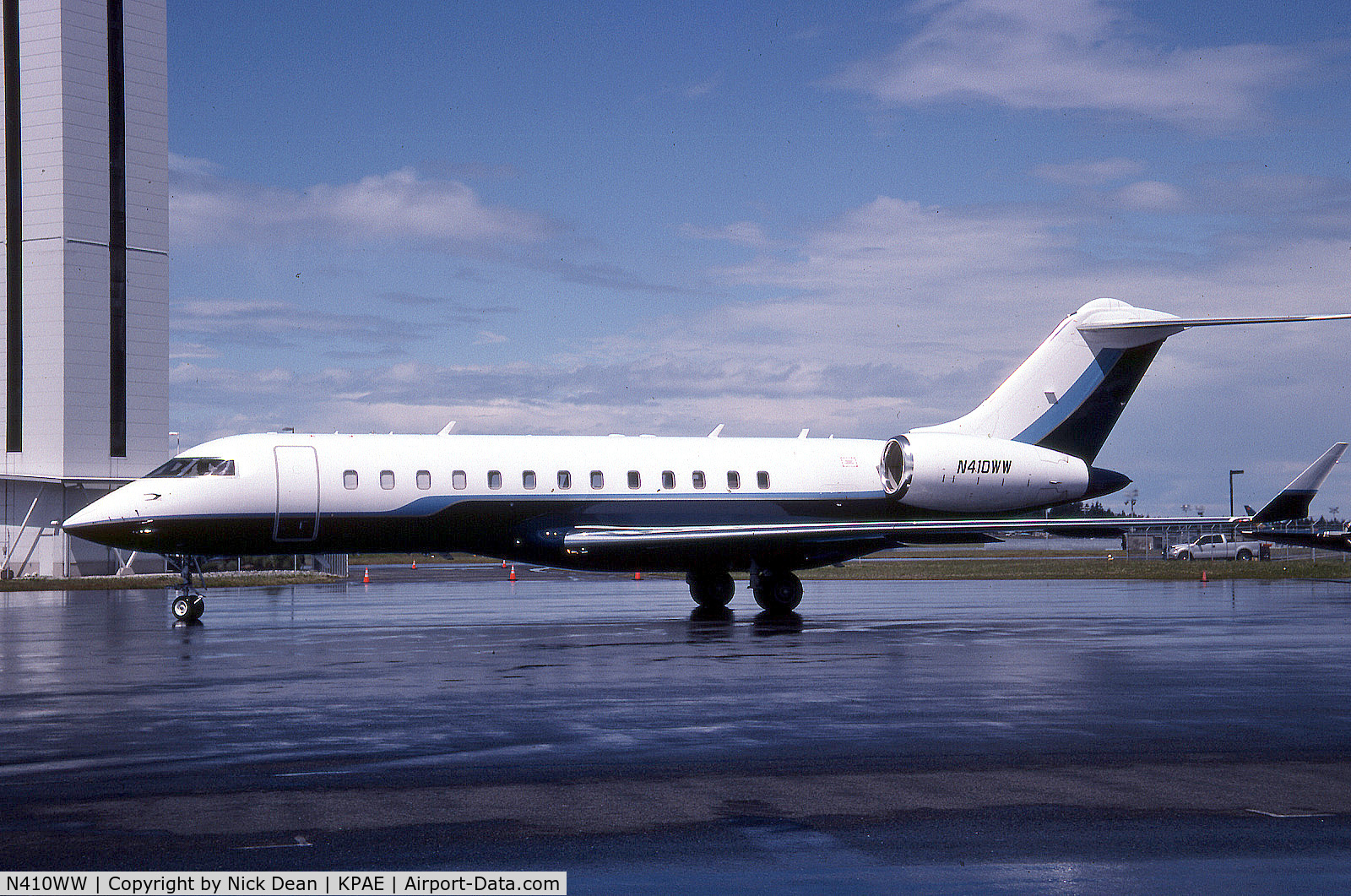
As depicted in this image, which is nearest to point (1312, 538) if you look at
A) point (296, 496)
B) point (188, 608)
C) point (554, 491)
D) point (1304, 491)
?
point (1304, 491)

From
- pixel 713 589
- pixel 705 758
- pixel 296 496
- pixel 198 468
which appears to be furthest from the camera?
pixel 713 589

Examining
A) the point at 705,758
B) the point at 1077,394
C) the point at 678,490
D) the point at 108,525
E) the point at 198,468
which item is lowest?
the point at 705,758

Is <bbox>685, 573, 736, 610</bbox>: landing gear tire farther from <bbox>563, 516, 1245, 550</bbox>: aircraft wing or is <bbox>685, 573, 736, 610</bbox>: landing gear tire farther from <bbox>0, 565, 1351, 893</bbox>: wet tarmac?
<bbox>0, 565, 1351, 893</bbox>: wet tarmac

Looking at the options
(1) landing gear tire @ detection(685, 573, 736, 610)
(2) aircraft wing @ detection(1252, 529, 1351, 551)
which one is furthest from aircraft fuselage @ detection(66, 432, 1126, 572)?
(2) aircraft wing @ detection(1252, 529, 1351, 551)

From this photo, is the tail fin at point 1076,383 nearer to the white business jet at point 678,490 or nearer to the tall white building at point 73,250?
the white business jet at point 678,490

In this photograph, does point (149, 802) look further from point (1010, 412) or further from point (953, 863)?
point (1010, 412)

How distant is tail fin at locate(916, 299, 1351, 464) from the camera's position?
27.1m

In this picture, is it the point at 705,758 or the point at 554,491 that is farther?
the point at 554,491

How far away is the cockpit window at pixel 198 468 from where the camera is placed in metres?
22.9

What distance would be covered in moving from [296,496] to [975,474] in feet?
43.0

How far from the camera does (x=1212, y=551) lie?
236 feet

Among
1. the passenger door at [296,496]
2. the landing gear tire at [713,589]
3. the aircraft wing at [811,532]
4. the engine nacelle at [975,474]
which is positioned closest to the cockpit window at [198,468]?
the passenger door at [296,496]

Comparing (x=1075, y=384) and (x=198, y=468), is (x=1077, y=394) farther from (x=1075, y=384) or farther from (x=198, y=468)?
(x=198, y=468)

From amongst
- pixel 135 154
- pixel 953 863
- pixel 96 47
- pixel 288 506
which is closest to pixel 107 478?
pixel 135 154
